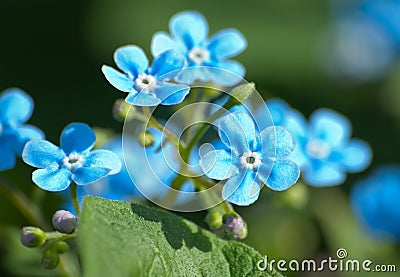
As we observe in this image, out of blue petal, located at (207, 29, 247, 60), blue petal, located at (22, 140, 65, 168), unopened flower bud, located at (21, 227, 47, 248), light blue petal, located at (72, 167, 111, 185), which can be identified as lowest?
unopened flower bud, located at (21, 227, 47, 248)

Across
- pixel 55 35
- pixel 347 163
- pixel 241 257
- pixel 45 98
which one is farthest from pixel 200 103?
pixel 55 35

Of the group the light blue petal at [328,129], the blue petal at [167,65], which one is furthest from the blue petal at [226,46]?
the light blue petal at [328,129]

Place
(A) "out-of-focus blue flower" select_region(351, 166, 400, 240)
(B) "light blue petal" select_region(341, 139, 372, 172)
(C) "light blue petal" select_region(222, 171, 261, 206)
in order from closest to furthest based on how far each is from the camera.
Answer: (C) "light blue petal" select_region(222, 171, 261, 206) → (B) "light blue petal" select_region(341, 139, 372, 172) → (A) "out-of-focus blue flower" select_region(351, 166, 400, 240)

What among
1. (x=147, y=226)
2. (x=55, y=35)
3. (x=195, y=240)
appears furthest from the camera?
(x=55, y=35)

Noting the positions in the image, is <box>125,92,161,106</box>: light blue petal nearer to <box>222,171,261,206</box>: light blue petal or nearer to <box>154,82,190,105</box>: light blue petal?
<box>154,82,190,105</box>: light blue petal

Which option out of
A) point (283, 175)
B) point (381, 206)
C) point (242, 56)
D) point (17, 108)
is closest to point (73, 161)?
point (17, 108)

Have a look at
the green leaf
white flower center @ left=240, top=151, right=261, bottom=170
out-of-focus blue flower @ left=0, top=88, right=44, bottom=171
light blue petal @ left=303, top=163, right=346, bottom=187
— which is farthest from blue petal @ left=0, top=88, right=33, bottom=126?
light blue petal @ left=303, top=163, right=346, bottom=187

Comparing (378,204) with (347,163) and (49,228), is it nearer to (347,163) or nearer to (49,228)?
(347,163)

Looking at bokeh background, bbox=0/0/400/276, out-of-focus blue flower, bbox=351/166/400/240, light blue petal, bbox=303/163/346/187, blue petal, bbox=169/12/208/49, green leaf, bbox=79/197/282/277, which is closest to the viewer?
green leaf, bbox=79/197/282/277
